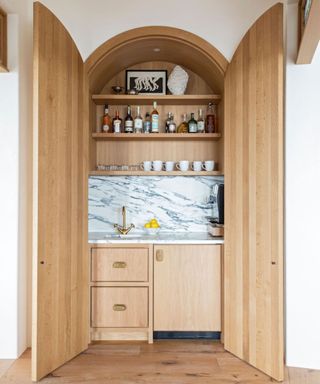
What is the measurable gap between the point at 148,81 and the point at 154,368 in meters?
2.35

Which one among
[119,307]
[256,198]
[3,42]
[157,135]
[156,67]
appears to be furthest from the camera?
[156,67]

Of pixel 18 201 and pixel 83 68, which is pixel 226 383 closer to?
pixel 18 201

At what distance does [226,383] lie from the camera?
2.17 meters

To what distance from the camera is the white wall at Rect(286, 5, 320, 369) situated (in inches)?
91.2

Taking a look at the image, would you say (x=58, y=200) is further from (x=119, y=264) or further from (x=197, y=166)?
(x=197, y=166)

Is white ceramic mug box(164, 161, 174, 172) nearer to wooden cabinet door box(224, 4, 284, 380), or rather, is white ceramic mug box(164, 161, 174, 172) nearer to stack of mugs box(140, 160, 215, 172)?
stack of mugs box(140, 160, 215, 172)

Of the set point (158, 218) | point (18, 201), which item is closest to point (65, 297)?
point (18, 201)

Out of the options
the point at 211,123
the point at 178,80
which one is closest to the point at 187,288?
the point at 211,123

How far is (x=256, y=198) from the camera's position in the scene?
231 cm

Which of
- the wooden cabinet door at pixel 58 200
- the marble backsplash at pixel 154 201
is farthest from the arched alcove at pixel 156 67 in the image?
the wooden cabinet door at pixel 58 200

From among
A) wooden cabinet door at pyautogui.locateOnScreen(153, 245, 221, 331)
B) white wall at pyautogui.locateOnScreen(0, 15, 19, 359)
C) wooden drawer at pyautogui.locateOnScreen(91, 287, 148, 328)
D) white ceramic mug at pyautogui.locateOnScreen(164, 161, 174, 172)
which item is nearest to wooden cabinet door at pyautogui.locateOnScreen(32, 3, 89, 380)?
wooden drawer at pyautogui.locateOnScreen(91, 287, 148, 328)

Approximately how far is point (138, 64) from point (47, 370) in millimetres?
2575

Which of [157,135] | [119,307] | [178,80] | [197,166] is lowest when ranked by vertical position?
[119,307]

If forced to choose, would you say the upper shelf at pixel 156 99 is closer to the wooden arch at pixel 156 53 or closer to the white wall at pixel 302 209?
the wooden arch at pixel 156 53
